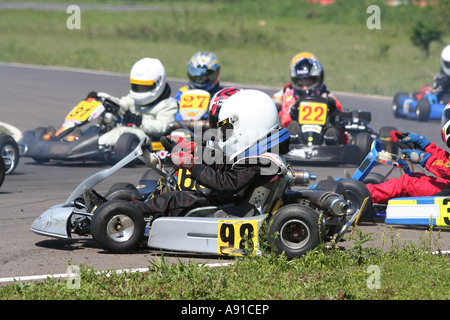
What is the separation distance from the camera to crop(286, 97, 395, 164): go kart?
9828 millimetres

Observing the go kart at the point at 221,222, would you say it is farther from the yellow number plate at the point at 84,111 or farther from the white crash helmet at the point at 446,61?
the white crash helmet at the point at 446,61

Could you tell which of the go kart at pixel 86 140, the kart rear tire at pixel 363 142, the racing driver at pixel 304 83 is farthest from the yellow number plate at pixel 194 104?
the kart rear tire at pixel 363 142

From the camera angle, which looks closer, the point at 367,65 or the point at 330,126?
the point at 330,126

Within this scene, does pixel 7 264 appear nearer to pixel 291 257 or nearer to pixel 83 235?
pixel 83 235

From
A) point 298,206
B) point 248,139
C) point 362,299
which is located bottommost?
point 362,299

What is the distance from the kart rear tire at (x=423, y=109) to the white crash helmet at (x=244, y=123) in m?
9.07

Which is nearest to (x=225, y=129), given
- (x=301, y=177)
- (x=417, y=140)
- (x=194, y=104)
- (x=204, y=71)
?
(x=301, y=177)

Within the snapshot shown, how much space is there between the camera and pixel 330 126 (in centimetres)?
1030

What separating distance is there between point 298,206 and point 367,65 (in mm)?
19189

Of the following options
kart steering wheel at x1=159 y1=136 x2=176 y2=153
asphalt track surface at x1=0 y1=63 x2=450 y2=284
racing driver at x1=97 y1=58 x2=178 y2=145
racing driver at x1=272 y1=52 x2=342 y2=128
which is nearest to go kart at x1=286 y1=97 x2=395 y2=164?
asphalt track surface at x1=0 y1=63 x2=450 y2=284

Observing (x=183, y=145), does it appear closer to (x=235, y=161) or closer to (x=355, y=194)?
(x=235, y=161)

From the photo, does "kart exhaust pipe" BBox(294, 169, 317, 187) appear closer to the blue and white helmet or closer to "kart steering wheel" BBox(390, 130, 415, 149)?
"kart steering wheel" BBox(390, 130, 415, 149)
